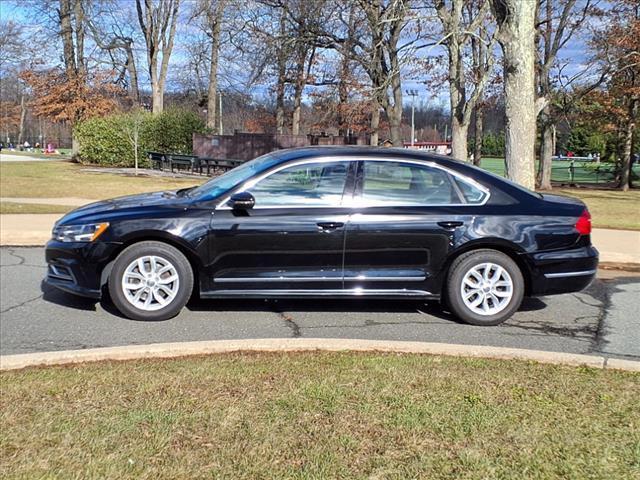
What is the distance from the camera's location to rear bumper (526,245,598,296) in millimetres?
5562

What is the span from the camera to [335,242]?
5434 mm

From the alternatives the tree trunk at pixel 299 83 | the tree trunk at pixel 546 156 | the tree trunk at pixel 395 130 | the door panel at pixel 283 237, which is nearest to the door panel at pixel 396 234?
the door panel at pixel 283 237

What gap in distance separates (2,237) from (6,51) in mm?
55281

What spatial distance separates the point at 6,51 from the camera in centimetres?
5628

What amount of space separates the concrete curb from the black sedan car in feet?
3.54

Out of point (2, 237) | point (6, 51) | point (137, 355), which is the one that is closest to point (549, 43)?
point (2, 237)

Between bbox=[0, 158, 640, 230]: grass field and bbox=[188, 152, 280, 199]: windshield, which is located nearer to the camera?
bbox=[188, 152, 280, 199]: windshield

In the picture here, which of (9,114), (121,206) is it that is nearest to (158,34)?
(121,206)

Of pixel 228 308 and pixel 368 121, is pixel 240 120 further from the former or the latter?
pixel 228 308

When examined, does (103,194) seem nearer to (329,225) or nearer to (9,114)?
(329,225)

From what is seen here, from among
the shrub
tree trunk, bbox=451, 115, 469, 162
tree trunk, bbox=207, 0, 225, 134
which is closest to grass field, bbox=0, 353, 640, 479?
tree trunk, bbox=451, 115, 469, 162

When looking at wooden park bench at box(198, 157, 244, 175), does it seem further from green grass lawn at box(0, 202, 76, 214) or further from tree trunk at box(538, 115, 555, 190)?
green grass lawn at box(0, 202, 76, 214)

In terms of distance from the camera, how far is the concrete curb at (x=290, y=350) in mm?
4133

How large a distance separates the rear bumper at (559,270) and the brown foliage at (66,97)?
1461 inches
